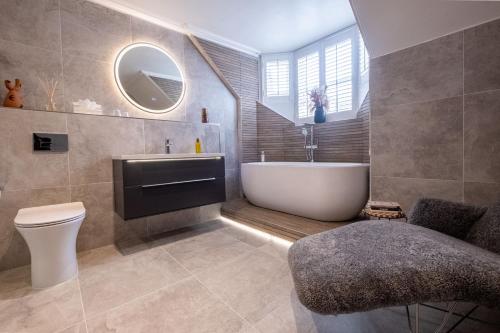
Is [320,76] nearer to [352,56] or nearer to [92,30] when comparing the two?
[352,56]

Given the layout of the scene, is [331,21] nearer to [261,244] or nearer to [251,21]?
[251,21]

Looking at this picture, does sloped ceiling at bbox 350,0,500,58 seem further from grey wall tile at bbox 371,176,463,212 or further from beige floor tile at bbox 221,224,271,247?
beige floor tile at bbox 221,224,271,247

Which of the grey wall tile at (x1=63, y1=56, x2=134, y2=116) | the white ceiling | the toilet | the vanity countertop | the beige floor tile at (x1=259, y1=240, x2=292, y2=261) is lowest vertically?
the beige floor tile at (x1=259, y1=240, x2=292, y2=261)

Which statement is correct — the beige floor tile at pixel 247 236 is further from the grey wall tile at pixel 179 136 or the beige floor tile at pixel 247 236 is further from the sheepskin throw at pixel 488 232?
the sheepskin throw at pixel 488 232

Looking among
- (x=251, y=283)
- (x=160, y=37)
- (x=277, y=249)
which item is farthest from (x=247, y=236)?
(x=160, y=37)

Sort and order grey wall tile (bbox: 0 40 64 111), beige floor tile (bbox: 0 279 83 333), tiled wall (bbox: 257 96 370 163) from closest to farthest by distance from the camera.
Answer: beige floor tile (bbox: 0 279 83 333), grey wall tile (bbox: 0 40 64 111), tiled wall (bbox: 257 96 370 163)

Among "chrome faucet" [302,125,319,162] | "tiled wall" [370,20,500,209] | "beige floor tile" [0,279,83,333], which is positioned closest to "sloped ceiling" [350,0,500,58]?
"tiled wall" [370,20,500,209]

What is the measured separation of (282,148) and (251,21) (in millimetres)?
1766

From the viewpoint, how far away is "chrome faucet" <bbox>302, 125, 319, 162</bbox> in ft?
10.4

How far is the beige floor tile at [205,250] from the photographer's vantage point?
5.90 ft

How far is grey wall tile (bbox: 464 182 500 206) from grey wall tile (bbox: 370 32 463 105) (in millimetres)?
598

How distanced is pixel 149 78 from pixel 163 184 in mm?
1314

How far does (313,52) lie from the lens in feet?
11.0

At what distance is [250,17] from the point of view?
2.68 meters
